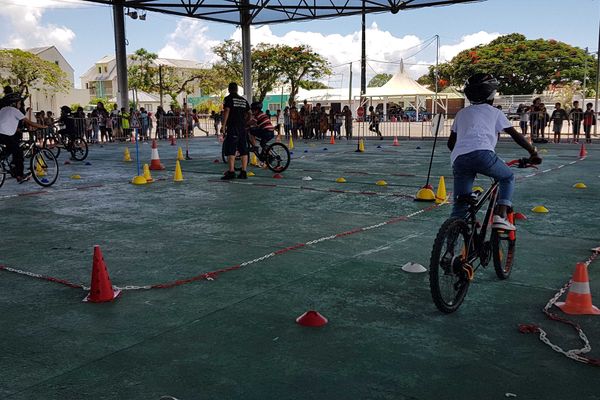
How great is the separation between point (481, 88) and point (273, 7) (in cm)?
2472

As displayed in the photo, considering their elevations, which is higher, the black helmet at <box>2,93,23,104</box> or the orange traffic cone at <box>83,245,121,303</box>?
the black helmet at <box>2,93,23,104</box>

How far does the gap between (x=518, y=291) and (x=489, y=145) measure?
1.22m

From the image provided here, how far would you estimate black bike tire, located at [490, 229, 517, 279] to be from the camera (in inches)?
182

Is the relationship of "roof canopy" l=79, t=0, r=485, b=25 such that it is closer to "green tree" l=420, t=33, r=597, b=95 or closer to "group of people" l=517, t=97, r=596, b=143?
"group of people" l=517, t=97, r=596, b=143

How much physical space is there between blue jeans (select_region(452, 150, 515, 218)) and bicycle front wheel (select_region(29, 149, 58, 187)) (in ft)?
30.5

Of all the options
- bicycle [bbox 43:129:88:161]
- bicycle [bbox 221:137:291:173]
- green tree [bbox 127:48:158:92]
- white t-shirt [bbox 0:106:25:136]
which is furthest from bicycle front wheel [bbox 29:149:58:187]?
green tree [bbox 127:48:158:92]

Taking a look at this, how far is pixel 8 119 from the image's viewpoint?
10188 millimetres

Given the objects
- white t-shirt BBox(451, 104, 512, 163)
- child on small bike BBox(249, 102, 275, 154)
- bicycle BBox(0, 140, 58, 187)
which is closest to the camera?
white t-shirt BBox(451, 104, 512, 163)

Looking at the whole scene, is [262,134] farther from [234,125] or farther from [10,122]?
[10,122]

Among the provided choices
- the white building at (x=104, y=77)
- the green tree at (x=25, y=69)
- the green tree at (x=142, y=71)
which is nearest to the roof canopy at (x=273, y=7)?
the green tree at (x=25, y=69)

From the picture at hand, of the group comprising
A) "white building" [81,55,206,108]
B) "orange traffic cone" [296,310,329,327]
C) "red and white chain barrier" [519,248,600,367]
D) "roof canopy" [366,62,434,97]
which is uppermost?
"white building" [81,55,206,108]

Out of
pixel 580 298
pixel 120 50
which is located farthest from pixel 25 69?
pixel 580 298

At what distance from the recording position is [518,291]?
4527mm

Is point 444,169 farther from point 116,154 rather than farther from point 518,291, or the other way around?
point 116,154
